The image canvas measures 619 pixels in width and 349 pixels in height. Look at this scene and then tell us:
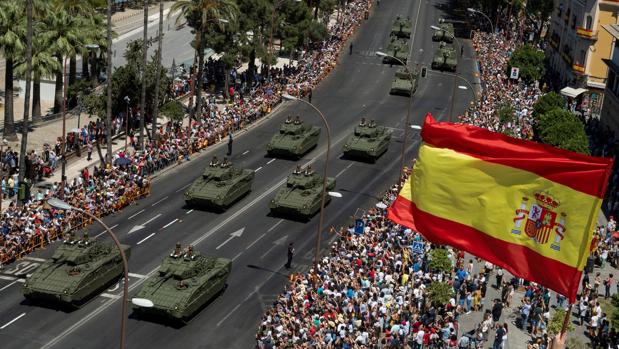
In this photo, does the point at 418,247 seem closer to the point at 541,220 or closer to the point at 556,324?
the point at 556,324

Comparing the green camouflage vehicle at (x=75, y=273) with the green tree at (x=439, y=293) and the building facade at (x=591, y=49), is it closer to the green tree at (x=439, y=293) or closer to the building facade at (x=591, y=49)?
the green tree at (x=439, y=293)

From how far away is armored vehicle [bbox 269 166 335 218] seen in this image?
55.3 metres

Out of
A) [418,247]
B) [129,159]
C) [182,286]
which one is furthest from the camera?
[129,159]

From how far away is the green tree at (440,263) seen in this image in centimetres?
4578

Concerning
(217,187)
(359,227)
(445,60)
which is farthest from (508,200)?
(445,60)

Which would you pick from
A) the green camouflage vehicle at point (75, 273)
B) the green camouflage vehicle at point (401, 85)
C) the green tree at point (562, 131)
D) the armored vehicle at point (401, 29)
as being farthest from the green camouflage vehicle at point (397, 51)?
the green camouflage vehicle at point (75, 273)

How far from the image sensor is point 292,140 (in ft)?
219

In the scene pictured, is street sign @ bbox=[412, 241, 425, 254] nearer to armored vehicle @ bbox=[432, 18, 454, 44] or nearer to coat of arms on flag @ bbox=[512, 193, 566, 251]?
coat of arms on flag @ bbox=[512, 193, 566, 251]

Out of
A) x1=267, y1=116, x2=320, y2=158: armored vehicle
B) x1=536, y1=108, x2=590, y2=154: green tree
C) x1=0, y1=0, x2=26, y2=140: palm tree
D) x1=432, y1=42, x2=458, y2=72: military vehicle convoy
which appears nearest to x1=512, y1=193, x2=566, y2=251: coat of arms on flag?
x1=536, y1=108, x2=590, y2=154: green tree

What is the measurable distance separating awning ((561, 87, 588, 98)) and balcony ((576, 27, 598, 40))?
4963 mm

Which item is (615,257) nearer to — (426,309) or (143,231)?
(426,309)

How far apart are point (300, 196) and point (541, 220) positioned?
113 feet

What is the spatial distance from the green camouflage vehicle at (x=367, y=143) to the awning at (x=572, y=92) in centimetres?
2140

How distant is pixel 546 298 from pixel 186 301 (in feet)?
53.4
